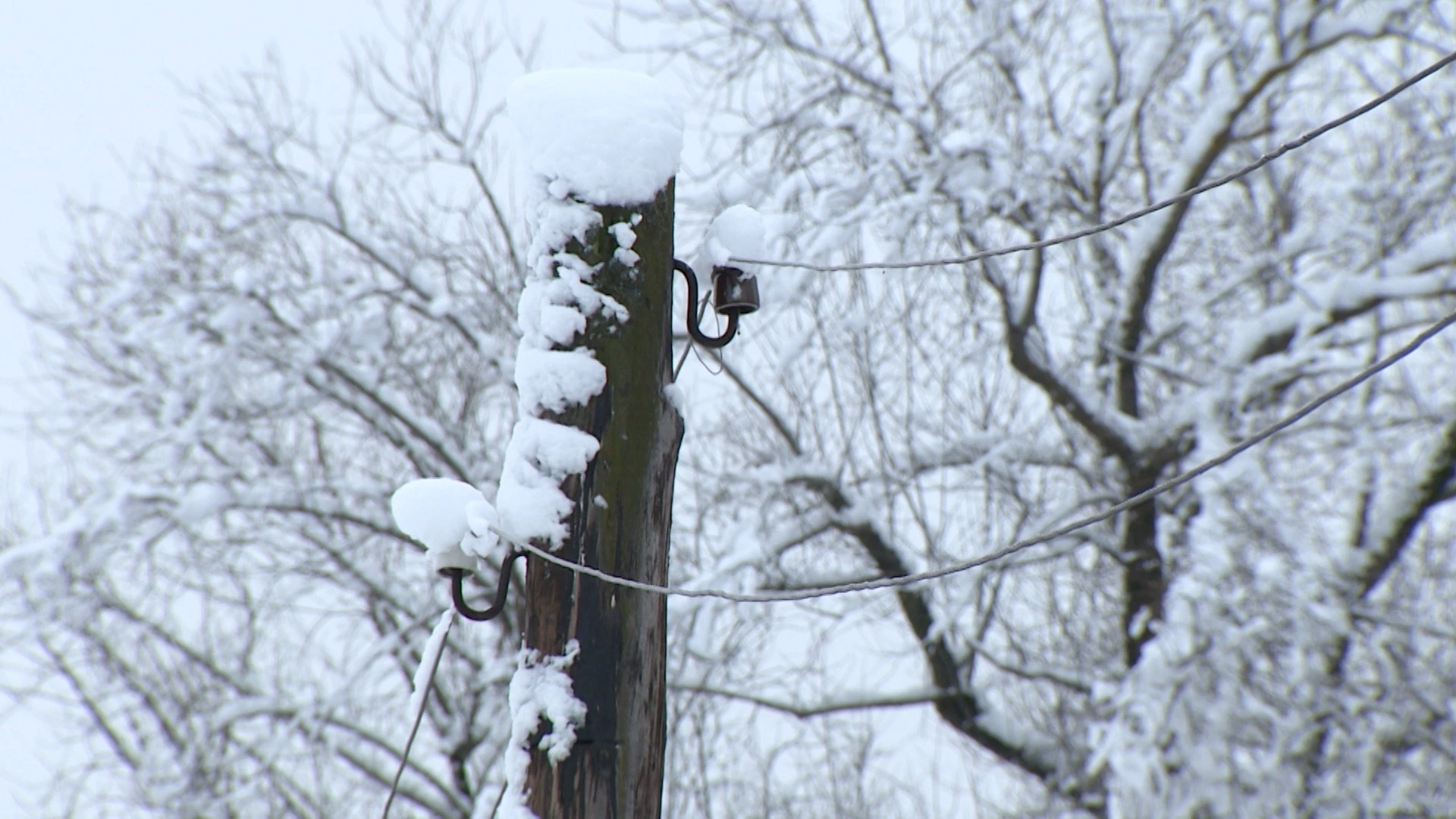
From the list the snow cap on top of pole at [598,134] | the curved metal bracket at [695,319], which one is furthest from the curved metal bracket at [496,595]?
the snow cap on top of pole at [598,134]

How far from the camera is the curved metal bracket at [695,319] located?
2176 millimetres

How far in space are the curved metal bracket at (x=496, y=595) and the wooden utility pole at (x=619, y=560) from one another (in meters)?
0.04

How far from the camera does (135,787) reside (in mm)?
7883

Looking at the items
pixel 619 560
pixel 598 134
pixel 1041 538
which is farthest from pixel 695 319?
Result: pixel 1041 538

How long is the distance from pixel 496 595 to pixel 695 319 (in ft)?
2.11

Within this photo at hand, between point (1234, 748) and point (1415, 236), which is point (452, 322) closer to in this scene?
point (1234, 748)

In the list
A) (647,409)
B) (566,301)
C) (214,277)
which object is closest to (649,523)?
(647,409)

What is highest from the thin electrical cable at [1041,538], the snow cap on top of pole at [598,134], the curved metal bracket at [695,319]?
the snow cap on top of pole at [598,134]

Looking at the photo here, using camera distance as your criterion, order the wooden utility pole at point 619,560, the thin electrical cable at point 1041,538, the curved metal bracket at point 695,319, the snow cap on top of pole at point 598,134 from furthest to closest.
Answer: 1. the curved metal bracket at point 695,319
2. the snow cap on top of pole at point 598,134
3. the wooden utility pole at point 619,560
4. the thin electrical cable at point 1041,538

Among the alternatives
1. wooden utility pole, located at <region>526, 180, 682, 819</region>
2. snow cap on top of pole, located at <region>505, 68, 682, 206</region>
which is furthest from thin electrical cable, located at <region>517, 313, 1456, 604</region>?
snow cap on top of pole, located at <region>505, 68, 682, 206</region>

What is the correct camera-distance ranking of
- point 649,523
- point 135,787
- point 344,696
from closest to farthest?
point 649,523 < point 344,696 < point 135,787

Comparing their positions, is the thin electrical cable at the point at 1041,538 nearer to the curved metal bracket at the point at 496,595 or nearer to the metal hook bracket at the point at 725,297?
the curved metal bracket at the point at 496,595

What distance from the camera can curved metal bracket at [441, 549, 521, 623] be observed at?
1.90 meters

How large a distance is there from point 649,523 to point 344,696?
5.61 metres
